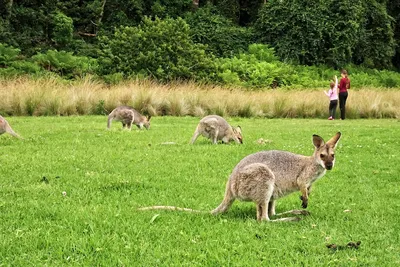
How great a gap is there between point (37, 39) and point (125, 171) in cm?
2830

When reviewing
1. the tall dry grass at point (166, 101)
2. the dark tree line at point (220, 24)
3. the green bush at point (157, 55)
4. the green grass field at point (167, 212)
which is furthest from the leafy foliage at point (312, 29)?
the green grass field at point (167, 212)

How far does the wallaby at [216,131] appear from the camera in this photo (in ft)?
36.9

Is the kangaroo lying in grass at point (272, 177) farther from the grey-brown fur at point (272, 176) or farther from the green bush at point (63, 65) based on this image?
the green bush at point (63, 65)

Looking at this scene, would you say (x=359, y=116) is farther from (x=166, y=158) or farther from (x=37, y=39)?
(x=37, y=39)

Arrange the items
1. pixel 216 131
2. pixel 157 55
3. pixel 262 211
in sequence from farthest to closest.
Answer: pixel 157 55 → pixel 216 131 → pixel 262 211

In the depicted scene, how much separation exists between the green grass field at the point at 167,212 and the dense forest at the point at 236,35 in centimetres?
1794

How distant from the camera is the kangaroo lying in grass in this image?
16.4 ft

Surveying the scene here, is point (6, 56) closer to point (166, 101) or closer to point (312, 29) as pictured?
point (166, 101)

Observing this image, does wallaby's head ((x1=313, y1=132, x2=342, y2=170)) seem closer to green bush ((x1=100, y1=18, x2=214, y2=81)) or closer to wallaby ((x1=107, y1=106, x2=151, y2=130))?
wallaby ((x1=107, y1=106, x2=151, y2=130))

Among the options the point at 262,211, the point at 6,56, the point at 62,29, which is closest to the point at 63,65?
the point at 6,56

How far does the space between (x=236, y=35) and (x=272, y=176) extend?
32.7 m

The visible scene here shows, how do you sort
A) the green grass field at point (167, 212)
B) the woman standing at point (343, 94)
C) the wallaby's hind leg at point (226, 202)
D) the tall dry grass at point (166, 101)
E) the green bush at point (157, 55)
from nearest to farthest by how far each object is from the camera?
the green grass field at point (167, 212)
the wallaby's hind leg at point (226, 202)
the tall dry grass at point (166, 101)
the woman standing at point (343, 94)
the green bush at point (157, 55)

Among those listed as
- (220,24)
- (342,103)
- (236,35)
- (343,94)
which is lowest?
(342,103)

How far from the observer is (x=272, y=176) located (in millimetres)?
5090
